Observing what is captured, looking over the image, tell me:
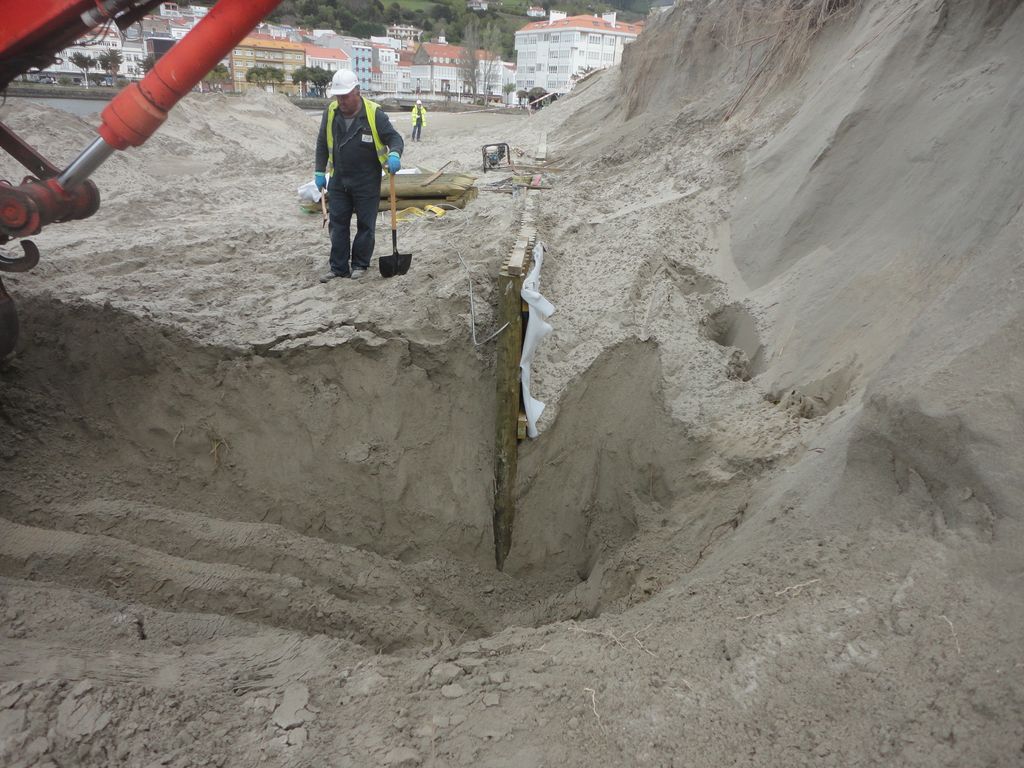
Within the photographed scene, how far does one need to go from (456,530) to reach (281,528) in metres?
1.26

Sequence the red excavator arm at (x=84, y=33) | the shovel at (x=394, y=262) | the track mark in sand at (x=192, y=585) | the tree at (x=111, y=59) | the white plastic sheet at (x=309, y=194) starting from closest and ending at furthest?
the red excavator arm at (x=84, y=33), the track mark in sand at (x=192, y=585), the shovel at (x=394, y=262), the white plastic sheet at (x=309, y=194), the tree at (x=111, y=59)

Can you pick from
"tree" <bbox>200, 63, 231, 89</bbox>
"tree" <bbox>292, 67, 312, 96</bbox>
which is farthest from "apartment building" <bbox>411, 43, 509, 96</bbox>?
"tree" <bbox>200, 63, 231, 89</bbox>

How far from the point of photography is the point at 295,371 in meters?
4.70

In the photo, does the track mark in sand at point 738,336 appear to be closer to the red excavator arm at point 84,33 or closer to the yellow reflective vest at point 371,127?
the yellow reflective vest at point 371,127

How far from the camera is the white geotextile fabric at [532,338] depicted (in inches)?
181

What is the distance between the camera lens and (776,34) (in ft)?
28.2

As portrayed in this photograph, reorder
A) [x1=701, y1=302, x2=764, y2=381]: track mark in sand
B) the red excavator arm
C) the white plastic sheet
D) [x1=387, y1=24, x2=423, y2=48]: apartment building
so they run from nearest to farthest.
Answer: the red excavator arm
[x1=701, y1=302, x2=764, y2=381]: track mark in sand
the white plastic sheet
[x1=387, y1=24, x2=423, y2=48]: apartment building

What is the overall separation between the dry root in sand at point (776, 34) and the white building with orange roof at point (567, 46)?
5395 centimetres

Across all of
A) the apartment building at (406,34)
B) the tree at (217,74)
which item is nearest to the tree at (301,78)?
the tree at (217,74)

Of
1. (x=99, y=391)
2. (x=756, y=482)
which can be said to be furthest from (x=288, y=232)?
(x=756, y=482)

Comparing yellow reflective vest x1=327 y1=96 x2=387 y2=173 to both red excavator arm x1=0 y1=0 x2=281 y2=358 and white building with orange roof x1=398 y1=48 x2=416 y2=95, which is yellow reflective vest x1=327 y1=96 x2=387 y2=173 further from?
white building with orange roof x1=398 y1=48 x2=416 y2=95

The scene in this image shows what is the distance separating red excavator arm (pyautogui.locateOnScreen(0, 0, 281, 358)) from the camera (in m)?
2.94

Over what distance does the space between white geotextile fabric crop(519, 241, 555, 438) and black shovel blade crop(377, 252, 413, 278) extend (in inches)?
54.9

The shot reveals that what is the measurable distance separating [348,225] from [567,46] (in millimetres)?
64456
